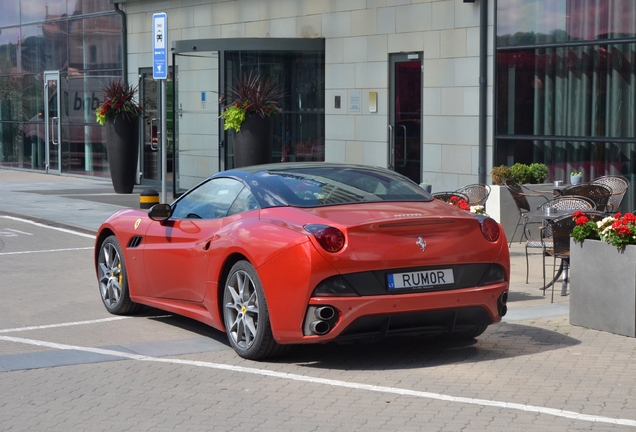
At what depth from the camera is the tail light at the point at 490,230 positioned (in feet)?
25.2

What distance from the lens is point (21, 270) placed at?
12562 mm

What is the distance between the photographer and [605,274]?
8648 mm

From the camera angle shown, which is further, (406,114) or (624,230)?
(406,114)

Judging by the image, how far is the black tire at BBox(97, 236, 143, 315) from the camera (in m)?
9.52

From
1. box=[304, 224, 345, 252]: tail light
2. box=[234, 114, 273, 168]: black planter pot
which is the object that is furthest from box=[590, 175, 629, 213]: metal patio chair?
box=[304, 224, 345, 252]: tail light

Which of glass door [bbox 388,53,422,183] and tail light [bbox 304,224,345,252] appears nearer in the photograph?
tail light [bbox 304,224,345,252]

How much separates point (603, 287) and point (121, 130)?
17291 mm

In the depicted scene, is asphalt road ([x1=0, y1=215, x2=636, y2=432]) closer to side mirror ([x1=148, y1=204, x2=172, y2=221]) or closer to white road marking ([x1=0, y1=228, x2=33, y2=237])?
side mirror ([x1=148, y1=204, x2=172, y2=221])

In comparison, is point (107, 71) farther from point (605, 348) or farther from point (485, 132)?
point (605, 348)

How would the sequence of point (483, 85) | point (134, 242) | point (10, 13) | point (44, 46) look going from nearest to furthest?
point (134, 242), point (483, 85), point (44, 46), point (10, 13)

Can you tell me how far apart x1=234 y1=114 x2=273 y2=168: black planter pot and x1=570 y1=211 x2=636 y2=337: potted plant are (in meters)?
11.8

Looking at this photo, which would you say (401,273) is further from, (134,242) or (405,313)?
(134,242)

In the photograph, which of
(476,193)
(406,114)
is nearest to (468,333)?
(476,193)

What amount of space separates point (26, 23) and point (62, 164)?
495 cm
